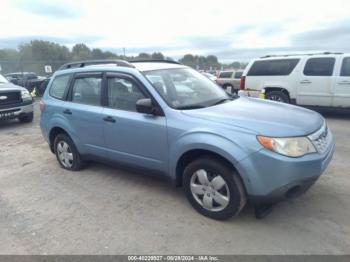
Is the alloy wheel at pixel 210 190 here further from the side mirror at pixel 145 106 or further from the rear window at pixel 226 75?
the rear window at pixel 226 75

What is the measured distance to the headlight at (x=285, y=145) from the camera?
9.19 ft

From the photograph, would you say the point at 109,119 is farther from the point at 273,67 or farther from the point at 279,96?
the point at 273,67

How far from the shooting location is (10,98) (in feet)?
28.4

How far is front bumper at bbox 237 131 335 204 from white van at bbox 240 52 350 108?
248 inches

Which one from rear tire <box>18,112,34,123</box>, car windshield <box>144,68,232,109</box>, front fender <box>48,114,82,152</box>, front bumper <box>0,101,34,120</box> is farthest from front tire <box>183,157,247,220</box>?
rear tire <box>18,112,34,123</box>

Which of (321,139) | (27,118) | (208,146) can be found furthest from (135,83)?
(27,118)

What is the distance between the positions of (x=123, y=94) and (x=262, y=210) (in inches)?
86.9

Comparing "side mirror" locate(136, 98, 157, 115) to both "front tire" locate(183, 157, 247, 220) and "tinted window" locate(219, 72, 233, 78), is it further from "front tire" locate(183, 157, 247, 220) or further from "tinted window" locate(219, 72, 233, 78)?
"tinted window" locate(219, 72, 233, 78)

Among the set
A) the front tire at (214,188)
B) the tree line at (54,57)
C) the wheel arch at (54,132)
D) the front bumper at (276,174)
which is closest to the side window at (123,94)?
the front tire at (214,188)

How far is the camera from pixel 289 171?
2762mm

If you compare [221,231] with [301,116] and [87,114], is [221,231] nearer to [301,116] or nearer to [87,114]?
[301,116]

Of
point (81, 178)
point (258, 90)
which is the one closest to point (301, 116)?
point (81, 178)

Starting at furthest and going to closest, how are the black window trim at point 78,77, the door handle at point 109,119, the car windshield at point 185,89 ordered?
the black window trim at point 78,77 → the door handle at point 109,119 → the car windshield at point 185,89

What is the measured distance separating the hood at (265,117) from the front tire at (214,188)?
462 millimetres
